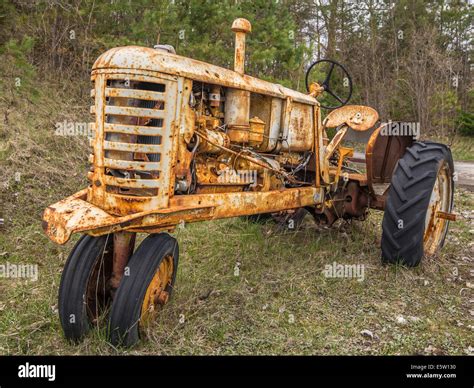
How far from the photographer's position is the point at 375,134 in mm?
4703

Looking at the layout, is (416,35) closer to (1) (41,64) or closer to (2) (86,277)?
(1) (41,64)

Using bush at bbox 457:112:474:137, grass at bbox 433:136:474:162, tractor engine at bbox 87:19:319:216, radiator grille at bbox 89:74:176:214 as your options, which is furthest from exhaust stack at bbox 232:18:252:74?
bush at bbox 457:112:474:137

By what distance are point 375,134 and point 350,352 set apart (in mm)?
2395

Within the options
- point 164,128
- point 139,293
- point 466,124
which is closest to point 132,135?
point 164,128

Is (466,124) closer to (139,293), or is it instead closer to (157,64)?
(157,64)

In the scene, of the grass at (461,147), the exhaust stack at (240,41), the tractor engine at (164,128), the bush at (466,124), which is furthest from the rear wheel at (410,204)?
the bush at (466,124)

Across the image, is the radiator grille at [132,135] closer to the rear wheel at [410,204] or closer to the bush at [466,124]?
the rear wheel at [410,204]

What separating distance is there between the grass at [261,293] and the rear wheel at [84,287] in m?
0.13

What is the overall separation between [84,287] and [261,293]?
1.49m

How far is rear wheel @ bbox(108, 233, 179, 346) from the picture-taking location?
282cm

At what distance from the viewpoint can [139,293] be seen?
2.84 meters

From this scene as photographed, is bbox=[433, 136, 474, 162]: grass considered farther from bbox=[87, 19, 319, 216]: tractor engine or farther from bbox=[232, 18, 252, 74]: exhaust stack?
bbox=[87, 19, 319, 216]: tractor engine
